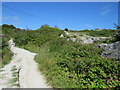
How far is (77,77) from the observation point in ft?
12.9

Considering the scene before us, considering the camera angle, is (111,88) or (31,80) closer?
(111,88)

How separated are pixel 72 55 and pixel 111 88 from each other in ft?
11.2

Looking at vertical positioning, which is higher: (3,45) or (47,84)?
(3,45)

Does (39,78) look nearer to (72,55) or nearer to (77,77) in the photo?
(77,77)

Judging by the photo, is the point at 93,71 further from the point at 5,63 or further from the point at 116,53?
the point at 5,63

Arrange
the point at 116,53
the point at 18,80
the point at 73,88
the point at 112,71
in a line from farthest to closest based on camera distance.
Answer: the point at 116,53, the point at 18,80, the point at 112,71, the point at 73,88

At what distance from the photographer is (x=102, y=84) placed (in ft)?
10.7

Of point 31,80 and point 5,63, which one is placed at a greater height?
point 5,63

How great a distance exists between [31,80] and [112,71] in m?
3.57

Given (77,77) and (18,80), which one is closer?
(77,77)

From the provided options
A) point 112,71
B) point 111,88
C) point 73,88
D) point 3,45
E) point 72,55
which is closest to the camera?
point 111,88

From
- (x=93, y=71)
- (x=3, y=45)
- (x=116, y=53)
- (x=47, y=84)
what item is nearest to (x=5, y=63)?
(x=3, y=45)

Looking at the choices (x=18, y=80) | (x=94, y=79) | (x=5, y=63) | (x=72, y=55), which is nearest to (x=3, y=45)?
(x=5, y=63)

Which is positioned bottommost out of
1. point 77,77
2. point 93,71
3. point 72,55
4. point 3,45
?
point 77,77
